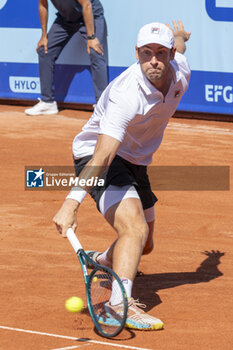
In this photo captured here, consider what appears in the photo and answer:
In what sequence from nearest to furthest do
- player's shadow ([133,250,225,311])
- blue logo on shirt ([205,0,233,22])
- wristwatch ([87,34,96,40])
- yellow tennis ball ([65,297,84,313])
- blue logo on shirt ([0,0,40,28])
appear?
yellow tennis ball ([65,297,84,313])
player's shadow ([133,250,225,311])
blue logo on shirt ([205,0,233,22])
wristwatch ([87,34,96,40])
blue logo on shirt ([0,0,40,28])

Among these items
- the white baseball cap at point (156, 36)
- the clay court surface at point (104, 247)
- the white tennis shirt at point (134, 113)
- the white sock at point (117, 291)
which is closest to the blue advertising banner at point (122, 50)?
the clay court surface at point (104, 247)

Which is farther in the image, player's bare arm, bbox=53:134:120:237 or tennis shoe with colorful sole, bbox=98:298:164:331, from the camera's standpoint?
tennis shoe with colorful sole, bbox=98:298:164:331

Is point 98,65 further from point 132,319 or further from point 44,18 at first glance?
point 132,319

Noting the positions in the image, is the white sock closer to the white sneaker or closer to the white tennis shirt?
the white tennis shirt

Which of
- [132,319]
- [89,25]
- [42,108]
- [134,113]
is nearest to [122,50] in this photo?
[89,25]

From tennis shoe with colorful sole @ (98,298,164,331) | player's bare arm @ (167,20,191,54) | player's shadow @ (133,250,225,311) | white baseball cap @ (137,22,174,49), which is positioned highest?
white baseball cap @ (137,22,174,49)

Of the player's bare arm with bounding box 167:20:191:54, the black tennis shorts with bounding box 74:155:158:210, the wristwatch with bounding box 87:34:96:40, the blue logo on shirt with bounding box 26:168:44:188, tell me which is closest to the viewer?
the black tennis shorts with bounding box 74:155:158:210

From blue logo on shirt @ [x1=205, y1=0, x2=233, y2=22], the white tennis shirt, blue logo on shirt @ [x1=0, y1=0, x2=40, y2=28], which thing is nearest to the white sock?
the white tennis shirt

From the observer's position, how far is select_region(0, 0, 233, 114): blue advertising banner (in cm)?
1135

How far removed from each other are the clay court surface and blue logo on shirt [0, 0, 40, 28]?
3.03 metres

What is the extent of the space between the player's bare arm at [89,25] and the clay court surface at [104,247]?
6.43ft

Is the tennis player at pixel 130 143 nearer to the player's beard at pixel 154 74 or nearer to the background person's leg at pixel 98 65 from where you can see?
the player's beard at pixel 154 74

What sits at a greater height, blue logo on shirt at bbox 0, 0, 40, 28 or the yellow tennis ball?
the yellow tennis ball

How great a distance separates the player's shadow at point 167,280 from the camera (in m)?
5.44
